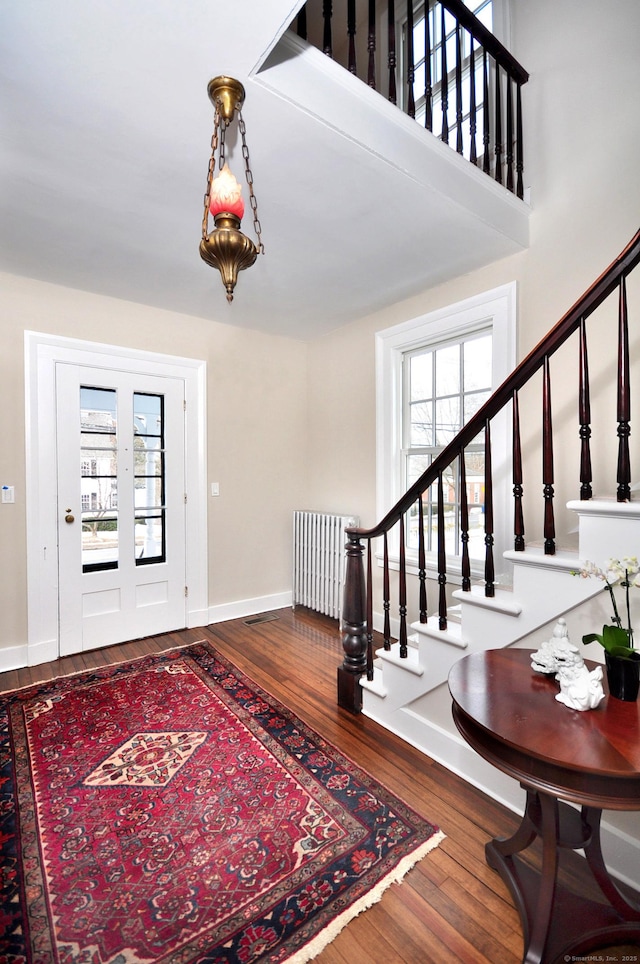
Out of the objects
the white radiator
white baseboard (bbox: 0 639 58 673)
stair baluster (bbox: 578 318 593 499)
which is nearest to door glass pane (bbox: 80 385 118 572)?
white baseboard (bbox: 0 639 58 673)

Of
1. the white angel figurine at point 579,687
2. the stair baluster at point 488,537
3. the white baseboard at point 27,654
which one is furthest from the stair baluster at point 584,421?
the white baseboard at point 27,654

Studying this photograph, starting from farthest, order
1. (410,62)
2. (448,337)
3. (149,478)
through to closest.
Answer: (149,478) < (448,337) < (410,62)

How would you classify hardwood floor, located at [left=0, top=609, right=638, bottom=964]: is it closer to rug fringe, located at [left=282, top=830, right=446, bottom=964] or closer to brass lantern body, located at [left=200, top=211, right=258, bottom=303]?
rug fringe, located at [left=282, top=830, right=446, bottom=964]

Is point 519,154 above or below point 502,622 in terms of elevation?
above

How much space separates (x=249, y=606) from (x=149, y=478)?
58.9 inches

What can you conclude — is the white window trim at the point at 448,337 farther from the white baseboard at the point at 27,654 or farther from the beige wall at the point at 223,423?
the white baseboard at the point at 27,654

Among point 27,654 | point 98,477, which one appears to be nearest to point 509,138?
point 98,477

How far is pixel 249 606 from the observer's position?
4180 mm

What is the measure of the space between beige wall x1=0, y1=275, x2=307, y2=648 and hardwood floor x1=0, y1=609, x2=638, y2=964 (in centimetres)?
98

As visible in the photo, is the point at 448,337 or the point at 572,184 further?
the point at 448,337

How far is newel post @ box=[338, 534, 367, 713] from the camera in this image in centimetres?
244

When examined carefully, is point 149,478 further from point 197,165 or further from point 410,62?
point 410,62

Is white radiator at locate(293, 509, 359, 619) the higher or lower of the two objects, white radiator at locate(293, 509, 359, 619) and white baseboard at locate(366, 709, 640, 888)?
the higher

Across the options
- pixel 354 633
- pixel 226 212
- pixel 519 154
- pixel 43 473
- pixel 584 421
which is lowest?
pixel 354 633
